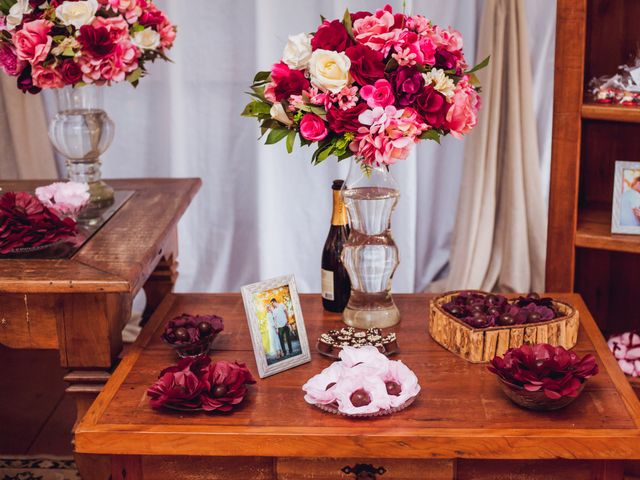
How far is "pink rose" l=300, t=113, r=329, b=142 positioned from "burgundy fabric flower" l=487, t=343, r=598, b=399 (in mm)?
468

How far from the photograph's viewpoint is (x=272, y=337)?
157 cm

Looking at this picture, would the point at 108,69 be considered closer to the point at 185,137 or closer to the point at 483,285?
the point at 185,137

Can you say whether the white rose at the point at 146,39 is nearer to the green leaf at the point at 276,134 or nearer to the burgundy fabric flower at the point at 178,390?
the green leaf at the point at 276,134

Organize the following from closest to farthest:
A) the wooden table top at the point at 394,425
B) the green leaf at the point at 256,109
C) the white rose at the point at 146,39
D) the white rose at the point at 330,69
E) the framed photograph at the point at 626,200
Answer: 1. the wooden table top at the point at 394,425
2. the white rose at the point at 330,69
3. the green leaf at the point at 256,109
4. the white rose at the point at 146,39
5. the framed photograph at the point at 626,200

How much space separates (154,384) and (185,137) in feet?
6.09

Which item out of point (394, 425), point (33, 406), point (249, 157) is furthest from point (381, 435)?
point (249, 157)

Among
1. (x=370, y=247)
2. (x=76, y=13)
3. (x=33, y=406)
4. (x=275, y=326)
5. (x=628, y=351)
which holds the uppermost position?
(x=76, y=13)

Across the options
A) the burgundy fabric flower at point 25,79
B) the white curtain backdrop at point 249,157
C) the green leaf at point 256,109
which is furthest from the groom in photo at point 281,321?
the white curtain backdrop at point 249,157

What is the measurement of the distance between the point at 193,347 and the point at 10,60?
80 cm

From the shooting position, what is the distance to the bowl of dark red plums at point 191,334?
1.62m

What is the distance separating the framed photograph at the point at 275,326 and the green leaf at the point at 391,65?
0.40m

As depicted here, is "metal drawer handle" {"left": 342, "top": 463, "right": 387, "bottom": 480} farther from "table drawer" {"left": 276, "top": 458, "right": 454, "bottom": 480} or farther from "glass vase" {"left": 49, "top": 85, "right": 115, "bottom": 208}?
"glass vase" {"left": 49, "top": 85, "right": 115, "bottom": 208}

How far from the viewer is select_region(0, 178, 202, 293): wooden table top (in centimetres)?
164

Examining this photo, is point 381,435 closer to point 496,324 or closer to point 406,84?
point 496,324
